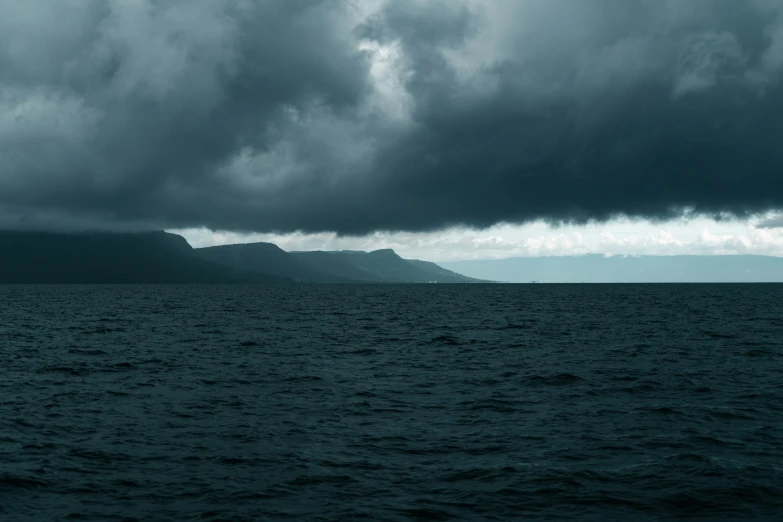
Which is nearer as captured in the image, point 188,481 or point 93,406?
point 188,481

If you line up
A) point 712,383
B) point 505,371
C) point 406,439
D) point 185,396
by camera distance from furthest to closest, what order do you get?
point 505,371, point 712,383, point 185,396, point 406,439

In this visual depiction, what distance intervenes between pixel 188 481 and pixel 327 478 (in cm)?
418

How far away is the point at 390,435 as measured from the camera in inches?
955

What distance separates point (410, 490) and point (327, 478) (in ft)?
9.05

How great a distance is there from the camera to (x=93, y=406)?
28875mm

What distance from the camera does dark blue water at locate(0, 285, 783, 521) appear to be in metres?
17.1

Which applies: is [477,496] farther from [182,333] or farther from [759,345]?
[182,333]

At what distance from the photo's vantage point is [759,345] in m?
52.9

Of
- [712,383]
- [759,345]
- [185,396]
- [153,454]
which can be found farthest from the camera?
[759,345]

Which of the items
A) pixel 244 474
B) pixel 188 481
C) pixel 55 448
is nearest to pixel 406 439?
pixel 244 474

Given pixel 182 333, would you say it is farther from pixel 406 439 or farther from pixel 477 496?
pixel 477 496

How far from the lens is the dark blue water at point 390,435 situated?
17109 millimetres

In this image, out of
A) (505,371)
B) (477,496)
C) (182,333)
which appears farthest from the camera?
(182,333)

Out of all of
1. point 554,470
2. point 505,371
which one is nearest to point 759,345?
point 505,371
